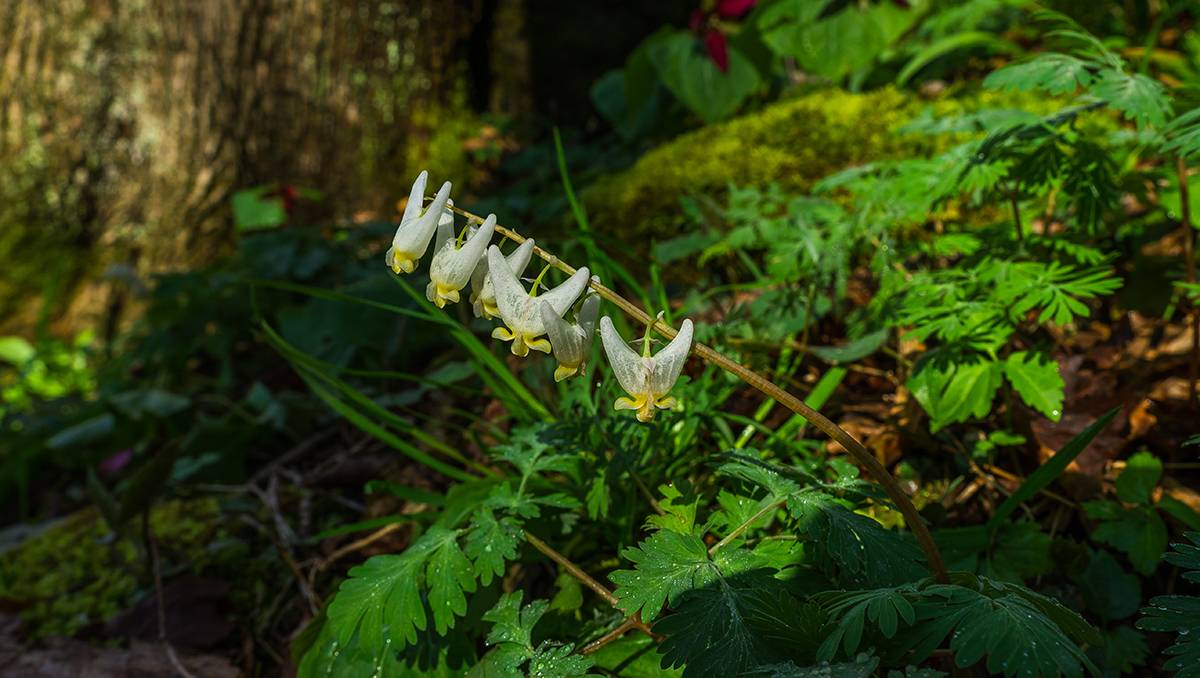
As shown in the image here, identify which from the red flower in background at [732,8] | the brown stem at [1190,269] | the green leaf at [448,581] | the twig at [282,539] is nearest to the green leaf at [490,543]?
the green leaf at [448,581]

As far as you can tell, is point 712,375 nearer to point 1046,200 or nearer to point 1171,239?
point 1046,200

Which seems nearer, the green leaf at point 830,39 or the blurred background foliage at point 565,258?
the blurred background foliage at point 565,258

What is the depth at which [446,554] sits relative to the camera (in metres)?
1.52

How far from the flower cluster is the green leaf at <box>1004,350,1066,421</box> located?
3.04 feet

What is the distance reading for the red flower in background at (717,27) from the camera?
3.95 meters

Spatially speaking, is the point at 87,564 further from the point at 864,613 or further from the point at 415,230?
the point at 864,613

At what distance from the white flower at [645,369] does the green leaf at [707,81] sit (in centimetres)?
284

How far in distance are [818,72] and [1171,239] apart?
1.66 m

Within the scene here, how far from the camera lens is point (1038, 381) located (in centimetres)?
181

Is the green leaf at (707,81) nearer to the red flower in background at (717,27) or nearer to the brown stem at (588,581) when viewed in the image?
the red flower in background at (717,27)

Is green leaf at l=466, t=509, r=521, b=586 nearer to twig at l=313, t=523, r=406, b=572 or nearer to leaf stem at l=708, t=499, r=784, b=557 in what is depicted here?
leaf stem at l=708, t=499, r=784, b=557

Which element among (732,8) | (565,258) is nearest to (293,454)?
(565,258)

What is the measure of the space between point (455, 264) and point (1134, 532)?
4.92ft

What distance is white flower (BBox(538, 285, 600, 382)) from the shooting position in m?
1.32
